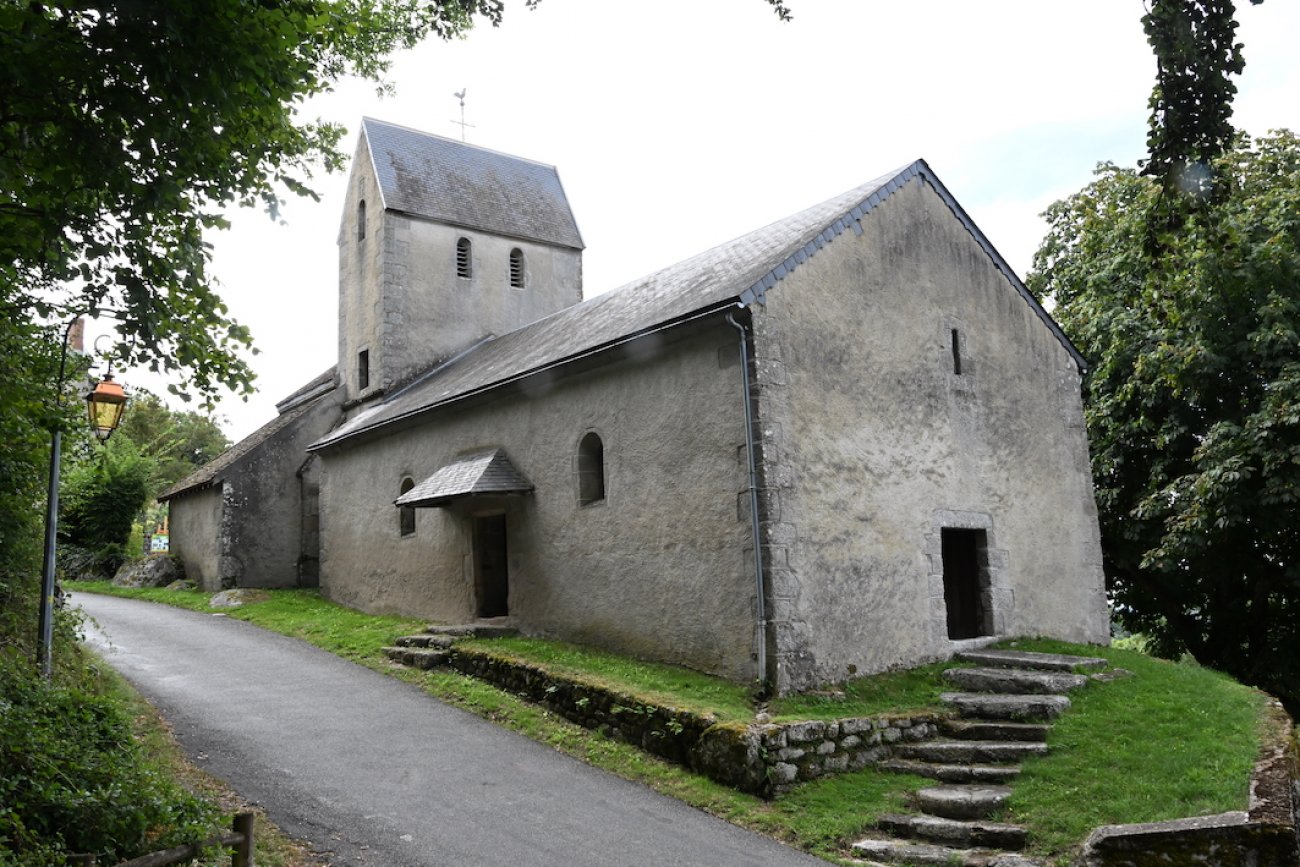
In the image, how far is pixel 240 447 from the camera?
23203mm

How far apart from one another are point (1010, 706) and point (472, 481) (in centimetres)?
763

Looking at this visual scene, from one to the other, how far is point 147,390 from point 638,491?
564 cm

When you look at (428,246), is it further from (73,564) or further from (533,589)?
(73,564)

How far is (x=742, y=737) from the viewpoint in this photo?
8.38 metres

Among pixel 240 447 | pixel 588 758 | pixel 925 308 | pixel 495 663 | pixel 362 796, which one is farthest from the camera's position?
pixel 240 447

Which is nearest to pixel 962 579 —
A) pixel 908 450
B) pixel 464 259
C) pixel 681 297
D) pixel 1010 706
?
pixel 908 450

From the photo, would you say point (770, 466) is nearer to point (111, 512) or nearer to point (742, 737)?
point (742, 737)

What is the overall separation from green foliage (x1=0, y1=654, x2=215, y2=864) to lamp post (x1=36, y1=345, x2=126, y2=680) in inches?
70.6

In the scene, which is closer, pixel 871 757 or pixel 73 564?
pixel 871 757

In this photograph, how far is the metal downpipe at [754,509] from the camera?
9.95 m

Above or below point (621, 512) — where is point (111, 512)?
above

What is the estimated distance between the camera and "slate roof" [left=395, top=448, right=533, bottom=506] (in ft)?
44.1

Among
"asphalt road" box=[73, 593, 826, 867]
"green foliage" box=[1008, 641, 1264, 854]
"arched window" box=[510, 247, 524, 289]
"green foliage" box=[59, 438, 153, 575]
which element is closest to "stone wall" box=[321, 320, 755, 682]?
"asphalt road" box=[73, 593, 826, 867]

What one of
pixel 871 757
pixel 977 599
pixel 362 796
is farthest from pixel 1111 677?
pixel 362 796
